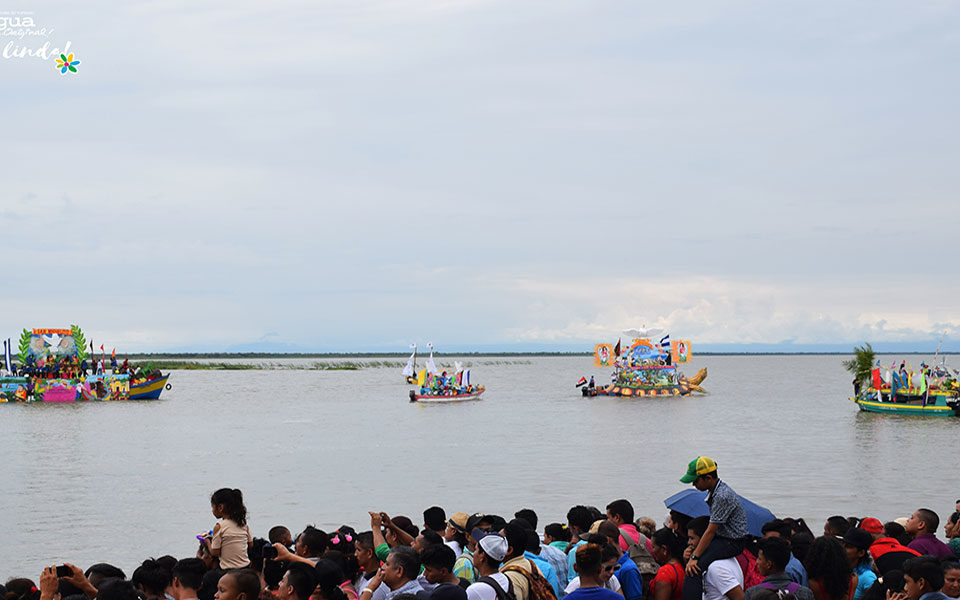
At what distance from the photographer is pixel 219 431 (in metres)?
47.4

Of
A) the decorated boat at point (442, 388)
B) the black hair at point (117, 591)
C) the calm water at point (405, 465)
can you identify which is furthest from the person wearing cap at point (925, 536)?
the decorated boat at point (442, 388)

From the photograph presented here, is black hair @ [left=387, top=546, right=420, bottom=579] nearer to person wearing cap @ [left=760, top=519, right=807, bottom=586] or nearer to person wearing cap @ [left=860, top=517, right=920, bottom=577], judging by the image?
person wearing cap @ [left=760, top=519, right=807, bottom=586]

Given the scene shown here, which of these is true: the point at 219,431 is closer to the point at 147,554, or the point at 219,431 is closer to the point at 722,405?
the point at 147,554

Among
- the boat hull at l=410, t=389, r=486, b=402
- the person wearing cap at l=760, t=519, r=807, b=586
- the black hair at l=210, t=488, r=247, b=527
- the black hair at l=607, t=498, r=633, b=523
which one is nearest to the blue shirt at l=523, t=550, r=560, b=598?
the black hair at l=607, t=498, r=633, b=523

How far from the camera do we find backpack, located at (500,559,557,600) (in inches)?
249

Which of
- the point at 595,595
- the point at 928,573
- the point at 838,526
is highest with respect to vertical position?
the point at 928,573

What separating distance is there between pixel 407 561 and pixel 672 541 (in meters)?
2.15

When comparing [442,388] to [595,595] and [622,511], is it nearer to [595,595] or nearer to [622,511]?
[622,511]

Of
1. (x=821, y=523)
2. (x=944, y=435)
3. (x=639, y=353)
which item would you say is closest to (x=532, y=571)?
(x=821, y=523)

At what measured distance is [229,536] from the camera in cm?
757

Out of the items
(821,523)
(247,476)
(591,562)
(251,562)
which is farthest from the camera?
(247,476)

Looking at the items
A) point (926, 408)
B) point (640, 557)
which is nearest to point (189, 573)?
point (640, 557)

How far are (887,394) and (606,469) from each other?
103 feet

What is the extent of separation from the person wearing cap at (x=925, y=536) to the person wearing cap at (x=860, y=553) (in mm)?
691
